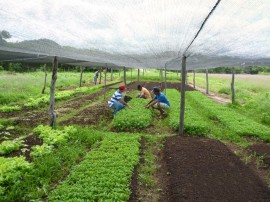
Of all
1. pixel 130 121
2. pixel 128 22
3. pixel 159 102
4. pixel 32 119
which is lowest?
pixel 32 119

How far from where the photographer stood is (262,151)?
20.8 ft

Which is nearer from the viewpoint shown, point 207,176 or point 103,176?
point 103,176

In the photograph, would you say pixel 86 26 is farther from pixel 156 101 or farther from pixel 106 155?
pixel 156 101

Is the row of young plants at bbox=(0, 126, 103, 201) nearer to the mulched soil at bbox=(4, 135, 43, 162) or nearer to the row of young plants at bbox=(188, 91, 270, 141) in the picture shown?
the mulched soil at bbox=(4, 135, 43, 162)

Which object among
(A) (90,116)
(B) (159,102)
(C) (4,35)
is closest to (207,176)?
(C) (4,35)

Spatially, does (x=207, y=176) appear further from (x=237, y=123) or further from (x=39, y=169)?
(x=237, y=123)

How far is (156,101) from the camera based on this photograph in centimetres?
995

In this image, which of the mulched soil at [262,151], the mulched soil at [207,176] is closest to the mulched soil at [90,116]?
the mulched soil at [207,176]

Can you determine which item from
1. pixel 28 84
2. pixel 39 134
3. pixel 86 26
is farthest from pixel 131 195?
pixel 28 84

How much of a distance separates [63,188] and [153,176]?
77.3 inches

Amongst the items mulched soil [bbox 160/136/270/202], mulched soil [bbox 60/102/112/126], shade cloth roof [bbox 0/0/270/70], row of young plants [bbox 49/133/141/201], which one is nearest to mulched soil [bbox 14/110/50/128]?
mulched soil [bbox 60/102/112/126]

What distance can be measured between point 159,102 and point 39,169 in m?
6.43

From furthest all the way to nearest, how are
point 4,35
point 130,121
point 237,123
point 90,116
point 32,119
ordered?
point 90,116
point 32,119
point 237,123
point 130,121
point 4,35

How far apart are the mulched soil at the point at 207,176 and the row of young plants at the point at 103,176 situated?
81 cm
